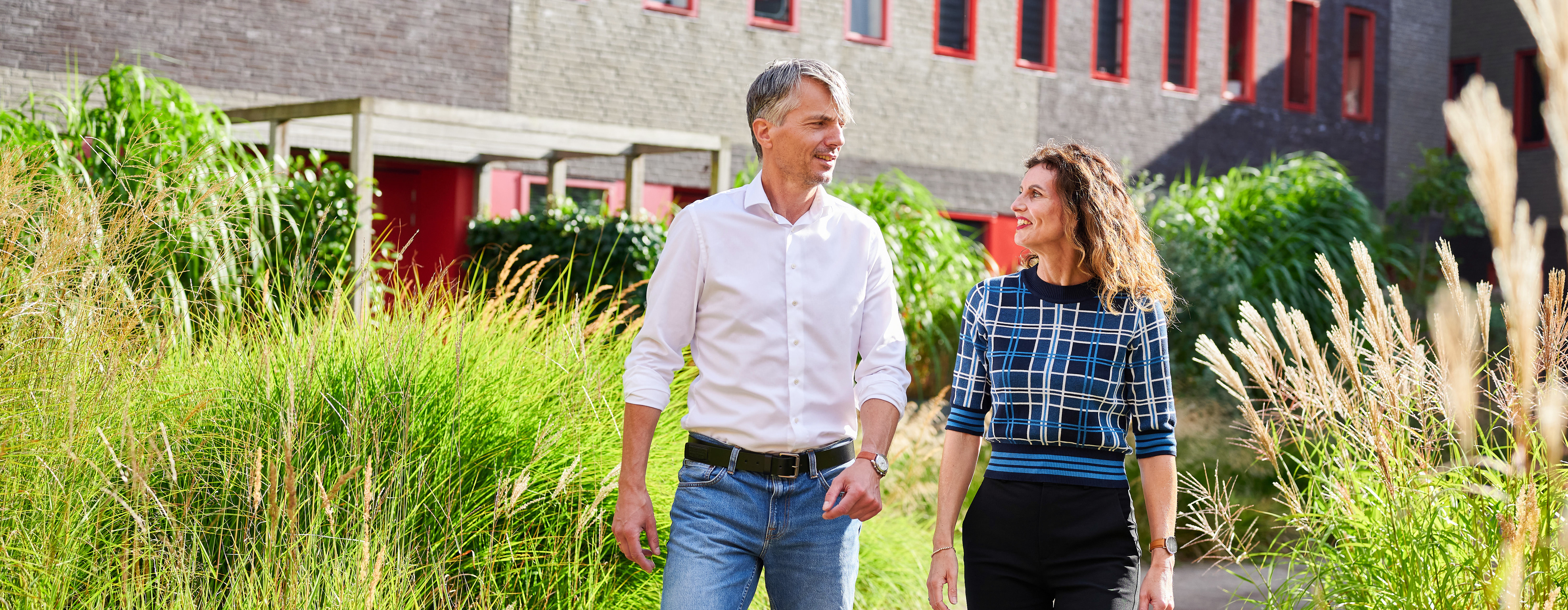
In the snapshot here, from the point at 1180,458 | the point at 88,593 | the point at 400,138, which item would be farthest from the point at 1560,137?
Result: the point at 400,138

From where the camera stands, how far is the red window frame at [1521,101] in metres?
17.6

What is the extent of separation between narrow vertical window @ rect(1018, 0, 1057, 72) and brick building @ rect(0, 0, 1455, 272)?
2 centimetres

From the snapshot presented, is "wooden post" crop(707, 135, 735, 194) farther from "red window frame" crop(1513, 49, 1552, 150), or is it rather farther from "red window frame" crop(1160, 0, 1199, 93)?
"red window frame" crop(1513, 49, 1552, 150)

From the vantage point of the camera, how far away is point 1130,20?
14.5 meters

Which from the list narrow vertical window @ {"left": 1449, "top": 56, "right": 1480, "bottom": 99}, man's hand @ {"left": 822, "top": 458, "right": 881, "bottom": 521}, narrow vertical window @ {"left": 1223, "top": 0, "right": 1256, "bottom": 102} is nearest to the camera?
man's hand @ {"left": 822, "top": 458, "right": 881, "bottom": 521}

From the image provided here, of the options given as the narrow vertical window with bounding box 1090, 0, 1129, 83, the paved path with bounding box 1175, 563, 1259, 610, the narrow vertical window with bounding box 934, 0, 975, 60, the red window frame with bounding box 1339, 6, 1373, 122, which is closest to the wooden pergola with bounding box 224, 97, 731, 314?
the narrow vertical window with bounding box 934, 0, 975, 60

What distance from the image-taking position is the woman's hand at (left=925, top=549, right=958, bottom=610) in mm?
2594

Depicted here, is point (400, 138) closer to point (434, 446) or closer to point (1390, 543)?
point (434, 446)

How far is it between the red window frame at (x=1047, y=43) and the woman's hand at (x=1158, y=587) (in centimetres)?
1189

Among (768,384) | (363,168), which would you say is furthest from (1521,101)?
(768,384)

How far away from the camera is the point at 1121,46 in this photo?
14664 mm

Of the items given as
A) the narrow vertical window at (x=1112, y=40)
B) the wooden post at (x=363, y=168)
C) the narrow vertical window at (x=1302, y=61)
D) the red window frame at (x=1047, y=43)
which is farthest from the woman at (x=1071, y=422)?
the narrow vertical window at (x=1302, y=61)

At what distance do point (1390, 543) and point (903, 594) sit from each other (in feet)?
6.45

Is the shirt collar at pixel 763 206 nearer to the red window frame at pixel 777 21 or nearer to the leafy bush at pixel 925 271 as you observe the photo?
the leafy bush at pixel 925 271
